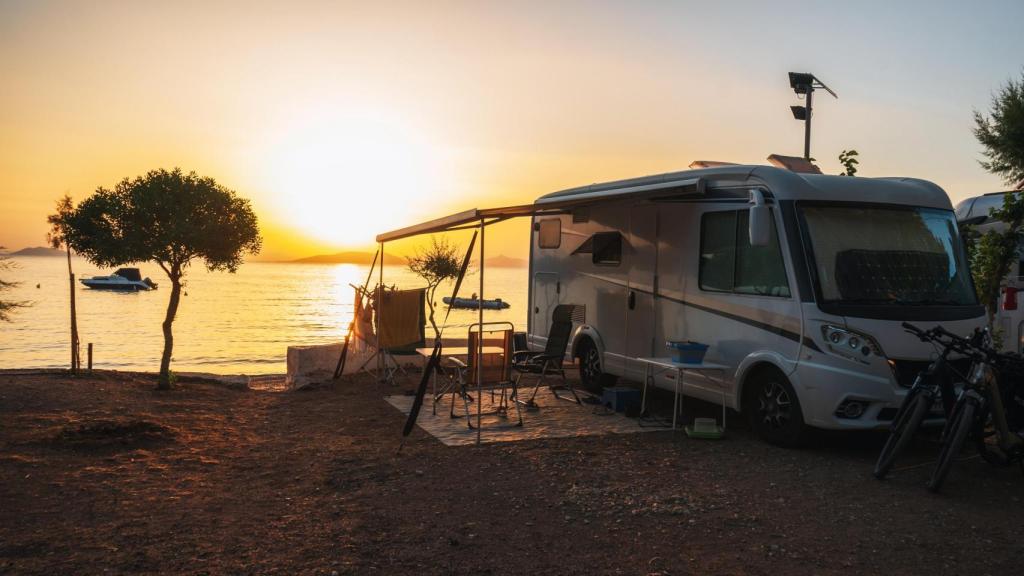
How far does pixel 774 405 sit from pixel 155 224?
9.66m

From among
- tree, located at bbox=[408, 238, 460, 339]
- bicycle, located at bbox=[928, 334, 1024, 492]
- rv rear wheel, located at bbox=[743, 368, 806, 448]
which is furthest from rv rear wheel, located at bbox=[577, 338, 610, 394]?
tree, located at bbox=[408, 238, 460, 339]

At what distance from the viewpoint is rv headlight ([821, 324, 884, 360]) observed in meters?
6.48

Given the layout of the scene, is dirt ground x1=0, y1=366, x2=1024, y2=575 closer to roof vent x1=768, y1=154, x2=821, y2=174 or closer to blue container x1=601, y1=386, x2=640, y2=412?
blue container x1=601, y1=386, x2=640, y2=412

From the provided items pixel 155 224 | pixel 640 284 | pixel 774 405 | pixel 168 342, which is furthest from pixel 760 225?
pixel 168 342

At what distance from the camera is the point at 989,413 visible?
5.94 m

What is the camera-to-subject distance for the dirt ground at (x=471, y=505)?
4320mm

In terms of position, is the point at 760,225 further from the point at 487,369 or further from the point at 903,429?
the point at 487,369

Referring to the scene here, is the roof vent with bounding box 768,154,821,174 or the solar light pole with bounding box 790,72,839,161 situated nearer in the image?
the roof vent with bounding box 768,154,821,174

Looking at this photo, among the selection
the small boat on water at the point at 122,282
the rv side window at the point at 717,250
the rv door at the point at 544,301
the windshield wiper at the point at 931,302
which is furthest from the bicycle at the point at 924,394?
the small boat on water at the point at 122,282

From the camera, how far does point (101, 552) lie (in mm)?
4297

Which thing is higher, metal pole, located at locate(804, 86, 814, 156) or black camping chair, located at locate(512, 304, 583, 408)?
metal pole, located at locate(804, 86, 814, 156)

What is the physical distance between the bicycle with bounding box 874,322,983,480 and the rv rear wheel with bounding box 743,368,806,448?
821mm

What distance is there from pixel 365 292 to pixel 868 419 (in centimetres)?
771

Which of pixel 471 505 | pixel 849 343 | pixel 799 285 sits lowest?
→ pixel 471 505
